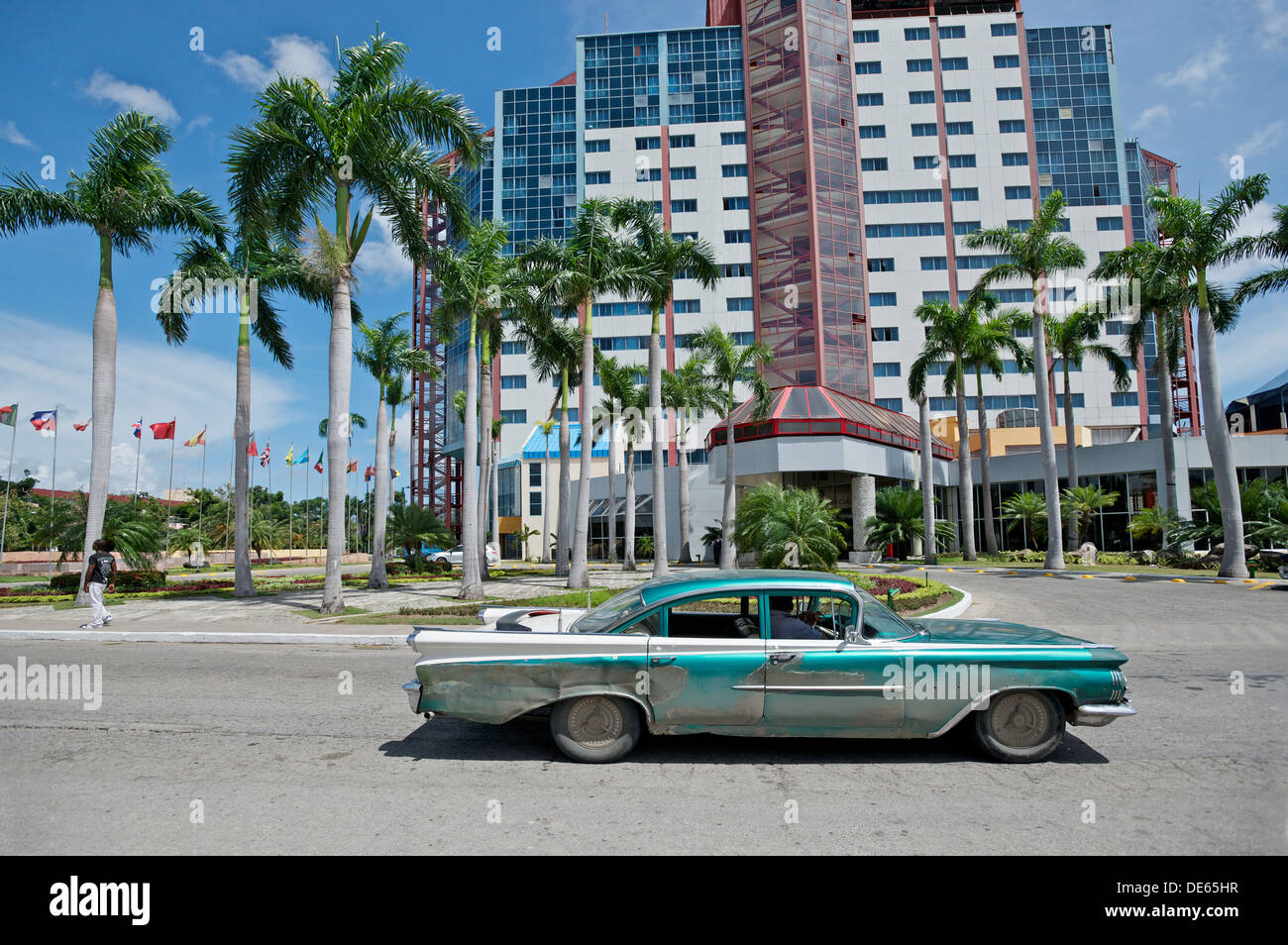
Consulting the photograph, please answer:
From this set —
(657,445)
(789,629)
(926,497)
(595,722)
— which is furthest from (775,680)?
(926,497)

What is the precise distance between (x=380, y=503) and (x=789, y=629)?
73.0ft

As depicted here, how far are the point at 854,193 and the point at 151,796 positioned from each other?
6599 cm

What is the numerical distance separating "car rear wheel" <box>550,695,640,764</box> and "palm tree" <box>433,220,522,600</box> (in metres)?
13.5

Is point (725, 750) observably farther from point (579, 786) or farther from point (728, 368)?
point (728, 368)

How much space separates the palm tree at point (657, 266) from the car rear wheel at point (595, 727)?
16.5 metres

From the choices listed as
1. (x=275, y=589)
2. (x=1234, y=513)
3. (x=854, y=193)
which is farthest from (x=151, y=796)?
(x=854, y=193)

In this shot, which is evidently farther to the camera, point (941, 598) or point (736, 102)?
point (736, 102)

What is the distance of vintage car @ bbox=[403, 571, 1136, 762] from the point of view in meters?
5.20

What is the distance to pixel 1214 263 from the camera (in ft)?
78.7

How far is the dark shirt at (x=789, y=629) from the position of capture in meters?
5.39

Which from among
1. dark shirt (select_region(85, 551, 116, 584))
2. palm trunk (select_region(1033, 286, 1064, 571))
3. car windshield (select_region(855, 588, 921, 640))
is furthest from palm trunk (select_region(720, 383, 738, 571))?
car windshield (select_region(855, 588, 921, 640))

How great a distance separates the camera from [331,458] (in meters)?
16.2

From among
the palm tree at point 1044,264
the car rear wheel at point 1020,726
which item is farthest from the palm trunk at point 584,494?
the palm tree at point 1044,264
